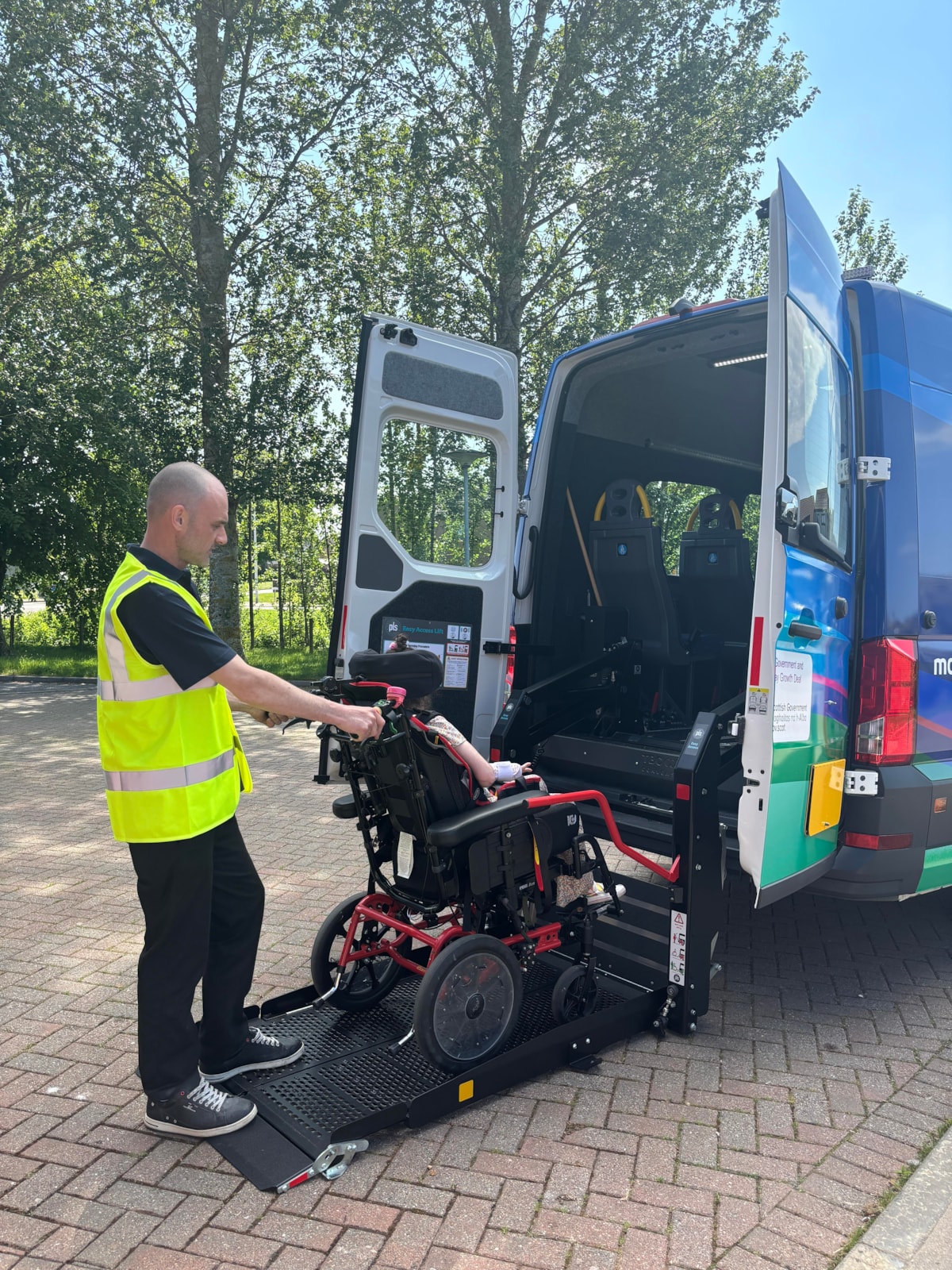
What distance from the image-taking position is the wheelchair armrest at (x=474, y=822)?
9.23 feet

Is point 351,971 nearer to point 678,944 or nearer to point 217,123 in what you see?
point 678,944

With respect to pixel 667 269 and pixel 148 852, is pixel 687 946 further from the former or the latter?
pixel 667 269

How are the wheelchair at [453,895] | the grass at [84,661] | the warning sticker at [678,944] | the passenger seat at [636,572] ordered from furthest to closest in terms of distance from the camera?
1. the grass at [84,661]
2. the passenger seat at [636,572]
3. the warning sticker at [678,944]
4. the wheelchair at [453,895]

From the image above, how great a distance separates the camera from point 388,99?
1262cm

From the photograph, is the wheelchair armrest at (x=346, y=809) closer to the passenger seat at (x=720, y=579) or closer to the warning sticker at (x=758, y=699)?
the warning sticker at (x=758, y=699)

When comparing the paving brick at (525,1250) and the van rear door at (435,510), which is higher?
the van rear door at (435,510)

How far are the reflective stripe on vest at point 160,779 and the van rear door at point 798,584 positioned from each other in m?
1.66

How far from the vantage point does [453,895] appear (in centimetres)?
298

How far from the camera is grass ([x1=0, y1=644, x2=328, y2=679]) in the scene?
15.5 metres

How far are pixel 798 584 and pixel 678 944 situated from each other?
129 centimetres

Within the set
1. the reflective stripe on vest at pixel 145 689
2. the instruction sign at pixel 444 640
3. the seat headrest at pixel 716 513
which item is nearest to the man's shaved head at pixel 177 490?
the reflective stripe on vest at pixel 145 689

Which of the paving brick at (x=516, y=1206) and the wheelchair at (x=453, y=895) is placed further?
the wheelchair at (x=453, y=895)

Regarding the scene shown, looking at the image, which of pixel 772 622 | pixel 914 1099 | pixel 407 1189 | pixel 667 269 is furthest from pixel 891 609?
pixel 667 269

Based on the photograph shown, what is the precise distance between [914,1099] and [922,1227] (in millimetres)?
656
